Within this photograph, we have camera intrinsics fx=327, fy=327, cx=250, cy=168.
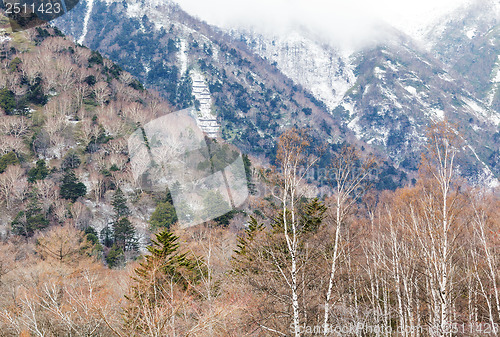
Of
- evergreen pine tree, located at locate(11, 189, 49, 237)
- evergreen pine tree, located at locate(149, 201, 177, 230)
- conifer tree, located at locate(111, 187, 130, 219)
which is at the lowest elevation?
evergreen pine tree, located at locate(11, 189, 49, 237)

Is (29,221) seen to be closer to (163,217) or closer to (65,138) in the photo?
(163,217)

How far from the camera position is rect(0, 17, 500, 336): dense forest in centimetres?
1209

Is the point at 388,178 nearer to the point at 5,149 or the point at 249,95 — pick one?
the point at 249,95

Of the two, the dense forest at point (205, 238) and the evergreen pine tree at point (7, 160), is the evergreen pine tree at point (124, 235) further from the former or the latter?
the evergreen pine tree at point (7, 160)

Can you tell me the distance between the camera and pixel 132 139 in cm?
6862

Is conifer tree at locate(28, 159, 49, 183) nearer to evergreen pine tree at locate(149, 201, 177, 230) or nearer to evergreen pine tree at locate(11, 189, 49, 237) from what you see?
evergreen pine tree at locate(11, 189, 49, 237)

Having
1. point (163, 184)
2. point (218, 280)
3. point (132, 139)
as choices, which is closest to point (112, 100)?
point (132, 139)

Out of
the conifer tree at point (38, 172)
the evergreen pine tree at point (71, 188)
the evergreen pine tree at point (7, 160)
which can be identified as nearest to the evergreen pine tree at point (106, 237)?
the evergreen pine tree at point (71, 188)

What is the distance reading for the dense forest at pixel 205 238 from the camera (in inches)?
476

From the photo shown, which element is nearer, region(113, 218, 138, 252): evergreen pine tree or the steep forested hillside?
region(113, 218, 138, 252): evergreen pine tree

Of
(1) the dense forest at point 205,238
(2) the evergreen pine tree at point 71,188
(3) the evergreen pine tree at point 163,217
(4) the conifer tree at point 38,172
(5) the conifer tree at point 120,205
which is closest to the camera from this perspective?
(1) the dense forest at point 205,238

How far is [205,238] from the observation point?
128 ft

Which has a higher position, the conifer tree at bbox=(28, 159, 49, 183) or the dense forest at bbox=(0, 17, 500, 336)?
the dense forest at bbox=(0, 17, 500, 336)

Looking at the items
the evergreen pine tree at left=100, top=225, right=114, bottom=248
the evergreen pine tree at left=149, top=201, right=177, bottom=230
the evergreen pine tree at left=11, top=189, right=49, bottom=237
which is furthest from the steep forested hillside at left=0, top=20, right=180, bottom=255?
the evergreen pine tree at left=149, top=201, right=177, bottom=230
